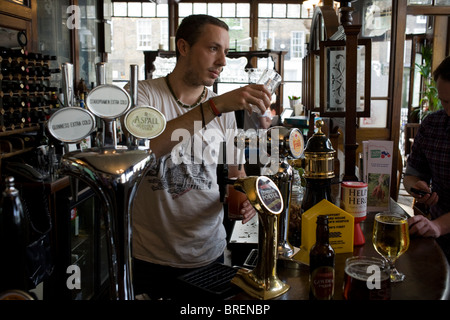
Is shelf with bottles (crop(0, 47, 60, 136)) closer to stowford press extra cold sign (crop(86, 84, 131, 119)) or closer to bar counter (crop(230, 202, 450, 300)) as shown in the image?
stowford press extra cold sign (crop(86, 84, 131, 119))

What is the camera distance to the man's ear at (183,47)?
6.01 ft

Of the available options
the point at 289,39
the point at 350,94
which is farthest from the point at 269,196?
the point at 289,39

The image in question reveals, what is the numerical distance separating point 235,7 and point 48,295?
740 centimetres

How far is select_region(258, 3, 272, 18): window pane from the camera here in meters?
8.90

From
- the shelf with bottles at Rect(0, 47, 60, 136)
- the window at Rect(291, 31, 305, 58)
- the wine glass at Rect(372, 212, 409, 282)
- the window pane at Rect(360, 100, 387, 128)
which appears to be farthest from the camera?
the window at Rect(291, 31, 305, 58)

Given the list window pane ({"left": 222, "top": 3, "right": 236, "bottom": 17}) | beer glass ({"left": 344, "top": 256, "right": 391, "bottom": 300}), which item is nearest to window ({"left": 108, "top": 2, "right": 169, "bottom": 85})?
window pane ({"left": 222, "top": 3, "right": 236, "bottom": 17})

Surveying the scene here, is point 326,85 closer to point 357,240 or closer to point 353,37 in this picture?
point 353,37

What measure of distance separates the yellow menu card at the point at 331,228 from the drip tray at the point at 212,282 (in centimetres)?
24

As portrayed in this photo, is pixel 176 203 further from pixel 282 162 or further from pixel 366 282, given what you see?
pixel 366 282

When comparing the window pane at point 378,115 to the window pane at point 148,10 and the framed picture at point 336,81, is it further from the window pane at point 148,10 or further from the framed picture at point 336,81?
the window pane at point 148,10

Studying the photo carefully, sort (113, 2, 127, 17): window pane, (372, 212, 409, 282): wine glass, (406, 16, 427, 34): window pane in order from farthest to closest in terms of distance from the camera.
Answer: (113, 2, 127, 17): window pane < (406, 16, 427, 34): window pane < (372, 212, 409, 282): wine glass

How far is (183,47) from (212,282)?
114 centimetres

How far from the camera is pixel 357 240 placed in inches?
55.4

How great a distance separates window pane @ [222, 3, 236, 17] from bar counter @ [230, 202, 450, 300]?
8.18 m
